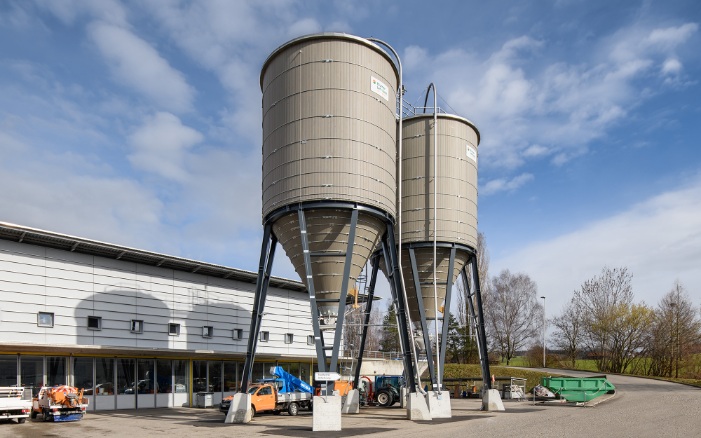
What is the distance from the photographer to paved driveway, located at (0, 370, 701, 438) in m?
18.2

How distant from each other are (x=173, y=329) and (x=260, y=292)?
10.2 m

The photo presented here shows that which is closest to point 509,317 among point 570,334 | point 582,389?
point 570,334

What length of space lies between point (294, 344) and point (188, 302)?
351 inches

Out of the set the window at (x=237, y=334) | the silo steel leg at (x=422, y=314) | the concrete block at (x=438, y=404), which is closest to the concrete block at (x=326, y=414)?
the concrete block at (x=438, y=404)

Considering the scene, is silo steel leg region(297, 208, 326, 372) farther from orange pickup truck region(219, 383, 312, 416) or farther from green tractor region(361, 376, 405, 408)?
green tractor region(361, 376, 405, 408)

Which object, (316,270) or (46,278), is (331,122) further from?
(46,278)

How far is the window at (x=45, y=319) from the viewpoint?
2519 centimetres

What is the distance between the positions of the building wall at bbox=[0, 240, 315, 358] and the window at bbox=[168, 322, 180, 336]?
173 millimetres

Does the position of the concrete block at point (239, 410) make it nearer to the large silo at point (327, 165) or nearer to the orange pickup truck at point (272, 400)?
the large silo at point (327, 165)

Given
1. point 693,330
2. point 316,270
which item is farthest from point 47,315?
point 693,330

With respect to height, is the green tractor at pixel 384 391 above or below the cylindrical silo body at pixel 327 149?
below

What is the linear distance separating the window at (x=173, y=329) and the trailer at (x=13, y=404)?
29.2 ft

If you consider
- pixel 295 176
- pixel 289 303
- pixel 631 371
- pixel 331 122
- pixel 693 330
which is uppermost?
pixel 331 122

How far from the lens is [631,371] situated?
198 feet
